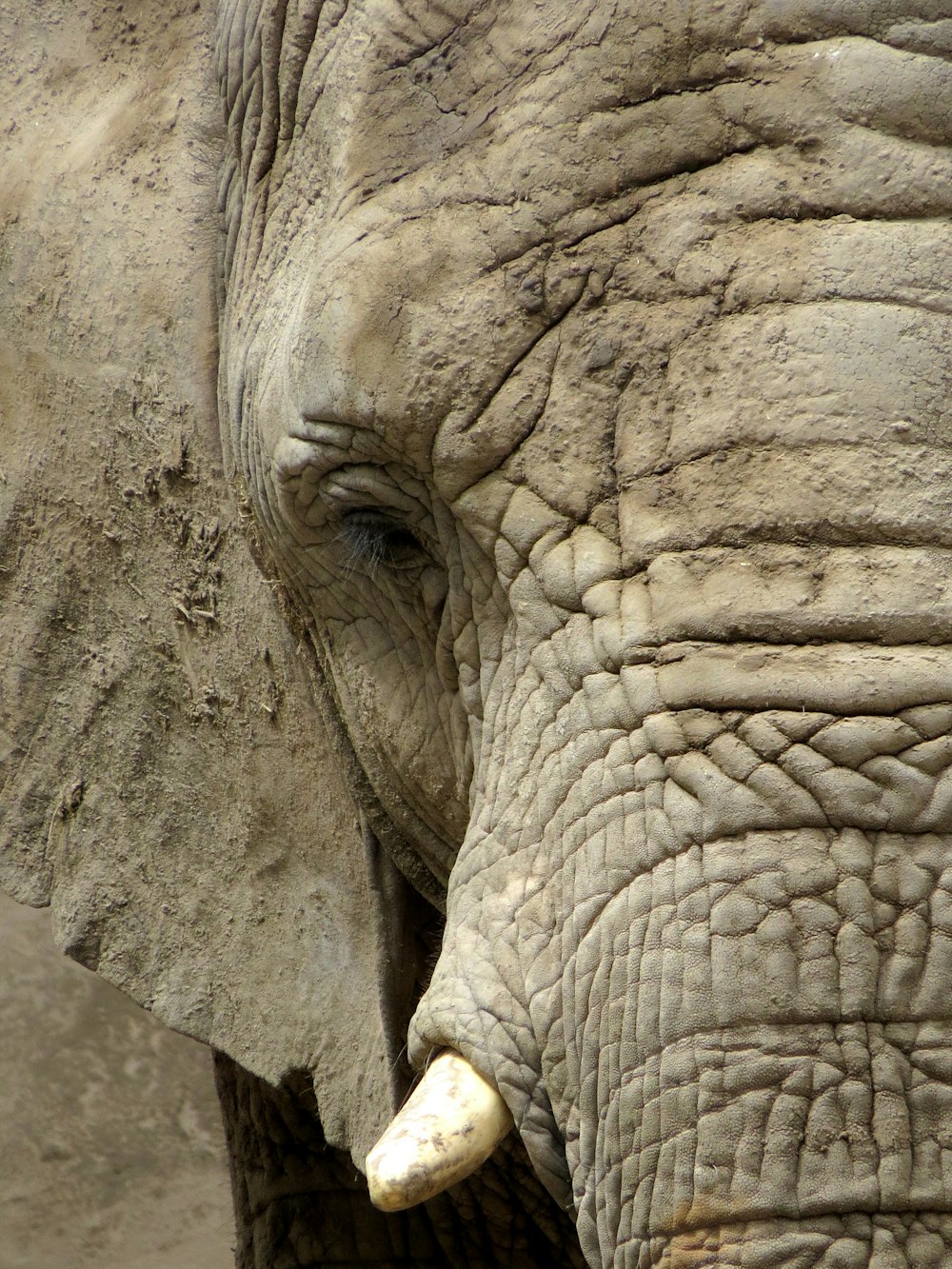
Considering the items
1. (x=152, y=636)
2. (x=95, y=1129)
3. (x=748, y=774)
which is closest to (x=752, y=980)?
(x=748, y=774)

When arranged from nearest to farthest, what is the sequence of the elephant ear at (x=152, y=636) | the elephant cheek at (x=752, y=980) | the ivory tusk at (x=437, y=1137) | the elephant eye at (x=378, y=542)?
the elephant cheek at (x=752, y=980) < the ivory tusk at (x=437, y=1137) < the elephant eye at (x=378, y=542) < the elephant ear at (x=152, y=636)

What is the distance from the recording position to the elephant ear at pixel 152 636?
1.83 meters

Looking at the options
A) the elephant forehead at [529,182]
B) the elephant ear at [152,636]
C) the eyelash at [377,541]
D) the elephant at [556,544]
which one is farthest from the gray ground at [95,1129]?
the elephant forehead at [529,182]

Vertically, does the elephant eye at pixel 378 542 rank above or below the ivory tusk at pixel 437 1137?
above

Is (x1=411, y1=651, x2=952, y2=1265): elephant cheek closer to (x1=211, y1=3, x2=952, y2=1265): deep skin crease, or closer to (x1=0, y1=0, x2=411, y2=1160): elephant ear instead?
(x1=211, y1=3, x2=952, y2=1265): deep skin crease

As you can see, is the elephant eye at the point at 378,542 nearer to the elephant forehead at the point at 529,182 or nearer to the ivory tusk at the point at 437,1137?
the elephant forehead at the point at 529,182

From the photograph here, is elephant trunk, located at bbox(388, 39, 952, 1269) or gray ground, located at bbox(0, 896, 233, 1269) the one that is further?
gray ground, located at bbox(0, 896, 233, 1269)

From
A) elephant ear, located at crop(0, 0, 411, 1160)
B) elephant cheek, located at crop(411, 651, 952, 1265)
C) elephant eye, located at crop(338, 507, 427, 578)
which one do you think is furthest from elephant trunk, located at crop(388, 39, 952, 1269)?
elephant ear, located at crop(0, 0, 411, 1160)

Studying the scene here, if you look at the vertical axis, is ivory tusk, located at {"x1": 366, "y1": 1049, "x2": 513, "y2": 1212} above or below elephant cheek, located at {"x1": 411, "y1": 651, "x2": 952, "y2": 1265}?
below

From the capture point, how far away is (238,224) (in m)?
1.77

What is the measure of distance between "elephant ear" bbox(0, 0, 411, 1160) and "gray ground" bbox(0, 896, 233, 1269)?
2.08 m

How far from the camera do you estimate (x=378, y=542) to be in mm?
1591

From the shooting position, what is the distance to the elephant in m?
1.16

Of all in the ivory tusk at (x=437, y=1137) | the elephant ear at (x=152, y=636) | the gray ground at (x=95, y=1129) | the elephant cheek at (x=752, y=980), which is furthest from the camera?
the gray ground at (x=95, y=1129)
